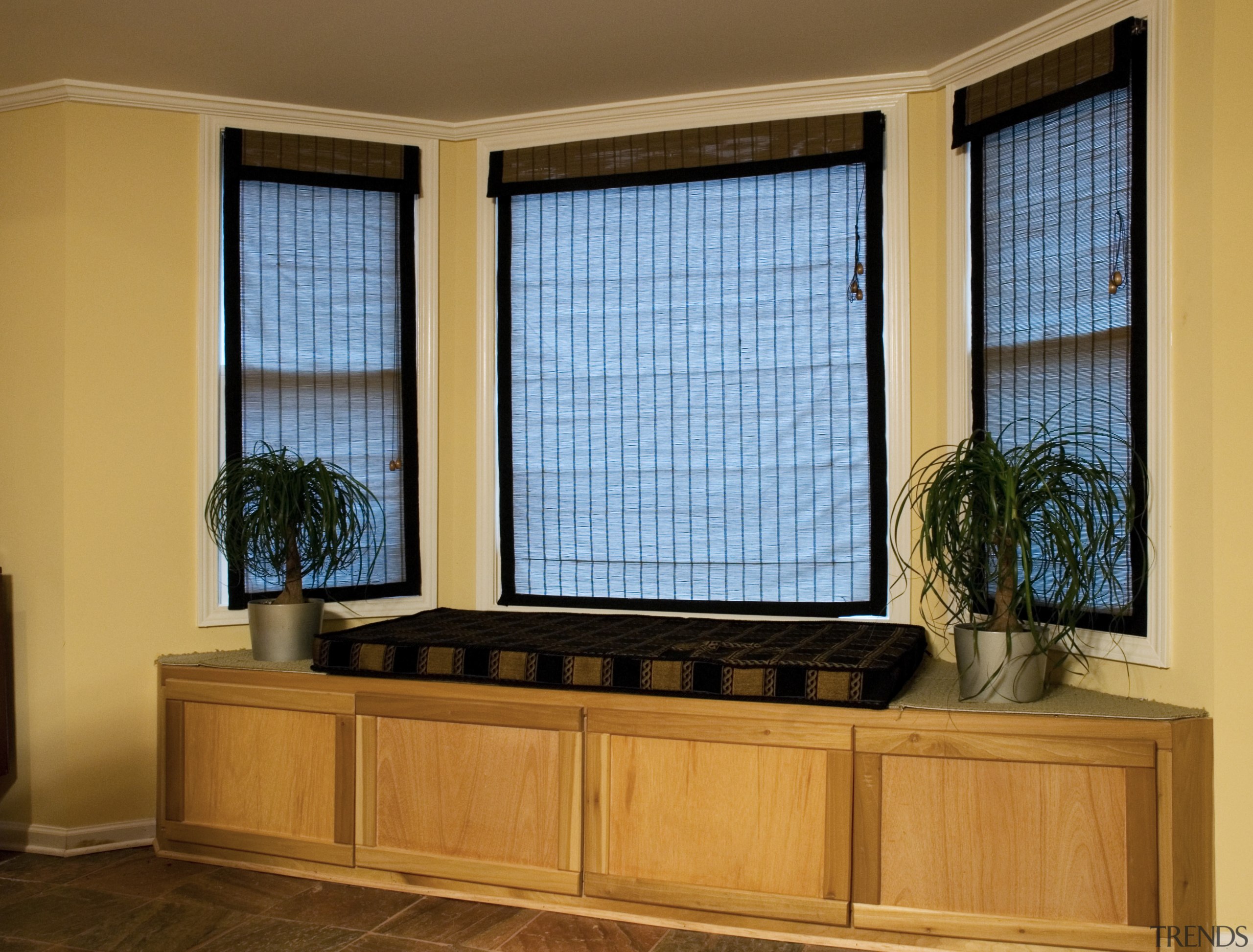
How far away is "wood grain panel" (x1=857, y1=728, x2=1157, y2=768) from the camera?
2.38 metres

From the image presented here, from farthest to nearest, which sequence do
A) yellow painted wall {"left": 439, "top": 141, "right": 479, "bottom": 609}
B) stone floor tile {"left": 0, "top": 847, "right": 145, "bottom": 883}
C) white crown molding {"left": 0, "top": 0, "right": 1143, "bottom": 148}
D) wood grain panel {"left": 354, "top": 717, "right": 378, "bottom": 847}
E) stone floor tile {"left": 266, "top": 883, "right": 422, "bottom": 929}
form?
yellow painted wall {"left": 439, "top": 141, "right": 479, "bottom": 609} < white crown molding {"left": 0, "top": 0, "right": 1143, "bottom": 148} < stone floor tile {"left": 0, "top": 847, "right": 145, "bottom": 883} < wood grain panel {"left": 354, "top": 717, "right": 378, "bottom": 847} < stone floor tile {"left": 266, "top": 883, "right": 422, "bottom": 929}

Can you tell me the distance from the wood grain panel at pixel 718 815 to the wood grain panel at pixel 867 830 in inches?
3.2

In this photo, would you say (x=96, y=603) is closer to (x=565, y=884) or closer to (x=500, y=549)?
(x=500, y=549)

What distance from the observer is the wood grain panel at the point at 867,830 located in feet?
8.31

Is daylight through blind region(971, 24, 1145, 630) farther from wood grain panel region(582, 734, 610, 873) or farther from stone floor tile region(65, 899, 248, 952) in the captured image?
stone floor tile region(65, 899, 248, 952)

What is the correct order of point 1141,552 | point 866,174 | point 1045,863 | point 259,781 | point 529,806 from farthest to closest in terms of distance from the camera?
point 866,174 < point 259,781 < point 529,806 < point 1141,552 < point 1045,863

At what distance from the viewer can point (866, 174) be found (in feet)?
11.0

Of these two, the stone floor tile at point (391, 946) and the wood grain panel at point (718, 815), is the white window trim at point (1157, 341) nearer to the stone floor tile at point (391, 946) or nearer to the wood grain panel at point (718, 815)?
the wood grain panel at point (718, 815)

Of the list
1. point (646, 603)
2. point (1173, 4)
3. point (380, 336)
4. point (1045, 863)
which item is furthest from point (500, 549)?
point (1173, 4)

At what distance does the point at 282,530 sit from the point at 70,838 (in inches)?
49.1

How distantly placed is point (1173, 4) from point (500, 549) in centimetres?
265

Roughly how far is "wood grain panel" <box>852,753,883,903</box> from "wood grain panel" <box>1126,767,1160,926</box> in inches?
22.6

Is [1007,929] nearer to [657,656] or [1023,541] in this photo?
[1023,541]

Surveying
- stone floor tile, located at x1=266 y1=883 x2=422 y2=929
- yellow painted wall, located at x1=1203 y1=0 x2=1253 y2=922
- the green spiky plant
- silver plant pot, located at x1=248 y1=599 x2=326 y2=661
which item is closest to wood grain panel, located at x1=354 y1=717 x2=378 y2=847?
stone floor tile, located at x1=266 y1=883 x2=422 y2=929
